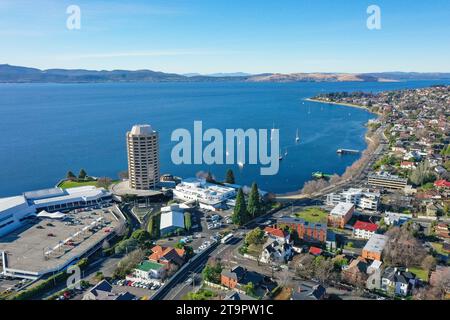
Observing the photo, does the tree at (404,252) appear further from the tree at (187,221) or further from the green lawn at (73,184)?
the green lawn at (73,184)

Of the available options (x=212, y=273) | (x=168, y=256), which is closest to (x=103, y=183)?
(x=168, y=256)

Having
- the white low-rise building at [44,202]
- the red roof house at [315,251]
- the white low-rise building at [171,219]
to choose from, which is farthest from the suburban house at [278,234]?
the white low-rise building at [44,202]

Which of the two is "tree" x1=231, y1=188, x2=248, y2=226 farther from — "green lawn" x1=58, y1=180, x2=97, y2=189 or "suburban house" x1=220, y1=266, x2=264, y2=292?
"green lawn" x1=58, y1=180, x2=97, y2=189

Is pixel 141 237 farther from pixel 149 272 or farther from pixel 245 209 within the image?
pixel 245 209

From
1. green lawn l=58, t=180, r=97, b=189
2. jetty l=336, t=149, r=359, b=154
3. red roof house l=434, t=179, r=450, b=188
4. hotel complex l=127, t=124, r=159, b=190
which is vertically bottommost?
green lawn l=58, t=180, r=97, b=189

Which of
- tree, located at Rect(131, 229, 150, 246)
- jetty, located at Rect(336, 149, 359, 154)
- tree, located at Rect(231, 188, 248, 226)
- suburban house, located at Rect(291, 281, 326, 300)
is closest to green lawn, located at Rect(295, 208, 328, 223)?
tree, located at Rect(231, 188, 248, 226)
